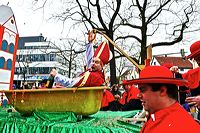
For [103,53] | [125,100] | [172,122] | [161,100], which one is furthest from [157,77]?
[125,100]

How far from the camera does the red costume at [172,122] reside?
61.3 inches

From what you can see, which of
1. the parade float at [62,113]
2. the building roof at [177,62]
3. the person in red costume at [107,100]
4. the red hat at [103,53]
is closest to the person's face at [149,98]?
the parade float at [62,113]

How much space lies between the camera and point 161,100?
5.72 feet

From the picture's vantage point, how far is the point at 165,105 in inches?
67.9

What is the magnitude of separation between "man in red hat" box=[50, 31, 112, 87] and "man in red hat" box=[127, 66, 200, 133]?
2.45 meters

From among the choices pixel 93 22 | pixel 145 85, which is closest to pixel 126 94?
pixel 145 85

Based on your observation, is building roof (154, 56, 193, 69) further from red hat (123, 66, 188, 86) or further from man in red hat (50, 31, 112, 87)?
red hat (123, 66, 188, 86)

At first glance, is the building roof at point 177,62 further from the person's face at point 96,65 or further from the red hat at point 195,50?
the red hat at point 195,50

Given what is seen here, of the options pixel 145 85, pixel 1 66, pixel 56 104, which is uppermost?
pixel 1 66

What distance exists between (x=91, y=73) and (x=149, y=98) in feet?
8.71

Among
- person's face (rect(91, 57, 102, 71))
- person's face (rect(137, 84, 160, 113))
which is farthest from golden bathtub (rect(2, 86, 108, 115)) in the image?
person's face (rect(137, 84, 160, 113))

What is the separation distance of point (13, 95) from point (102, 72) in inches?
61.7

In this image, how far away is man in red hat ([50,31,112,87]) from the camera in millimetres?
4262

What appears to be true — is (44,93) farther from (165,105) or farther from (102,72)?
(165,105)
